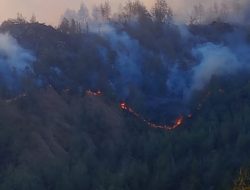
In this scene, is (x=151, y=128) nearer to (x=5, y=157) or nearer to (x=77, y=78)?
(x=77, y=78)

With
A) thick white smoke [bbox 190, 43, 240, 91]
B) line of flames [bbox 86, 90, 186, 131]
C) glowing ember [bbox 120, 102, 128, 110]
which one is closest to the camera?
line of flames [bbox 86, 90, 186, 131]

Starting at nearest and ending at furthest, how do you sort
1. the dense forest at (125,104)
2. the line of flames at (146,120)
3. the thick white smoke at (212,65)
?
the dense forest at (125,104), the line of flames at (146,120), the thick white smoke at (212,65)

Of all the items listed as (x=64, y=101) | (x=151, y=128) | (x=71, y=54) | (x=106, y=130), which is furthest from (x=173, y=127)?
(x=71, y=54)

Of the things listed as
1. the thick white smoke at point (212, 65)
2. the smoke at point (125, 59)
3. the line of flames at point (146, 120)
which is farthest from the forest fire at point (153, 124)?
the thick white smoke at point (212, 65)

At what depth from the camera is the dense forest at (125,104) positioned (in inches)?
3314

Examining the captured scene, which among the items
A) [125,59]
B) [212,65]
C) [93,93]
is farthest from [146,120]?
[212,65]

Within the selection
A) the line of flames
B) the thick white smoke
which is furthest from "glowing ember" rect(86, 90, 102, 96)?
the thick white smoke

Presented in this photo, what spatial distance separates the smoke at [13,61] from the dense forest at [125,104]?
0.64 ft

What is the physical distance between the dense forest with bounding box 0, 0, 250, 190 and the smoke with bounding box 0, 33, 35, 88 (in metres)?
0.19

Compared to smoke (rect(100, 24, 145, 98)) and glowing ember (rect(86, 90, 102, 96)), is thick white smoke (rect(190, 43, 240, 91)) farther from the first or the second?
glowing ember (rect(86, 90, 102, 96))

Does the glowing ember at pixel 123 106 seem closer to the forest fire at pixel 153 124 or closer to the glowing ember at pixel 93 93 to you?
the forest fire at pixel 153 124

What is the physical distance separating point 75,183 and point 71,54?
1935 inches

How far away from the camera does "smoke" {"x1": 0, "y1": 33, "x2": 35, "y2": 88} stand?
380 feet

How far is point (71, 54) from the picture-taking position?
421 ft
